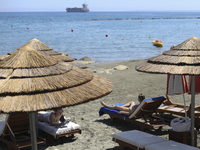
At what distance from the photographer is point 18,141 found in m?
5.39

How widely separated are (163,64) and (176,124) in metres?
1.31

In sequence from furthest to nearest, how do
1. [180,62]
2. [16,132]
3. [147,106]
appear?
[147,106] → [16,132] → [180,62]

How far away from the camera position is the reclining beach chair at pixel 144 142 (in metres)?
4.61

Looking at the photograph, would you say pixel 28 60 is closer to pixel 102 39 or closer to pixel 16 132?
pixel 16 132

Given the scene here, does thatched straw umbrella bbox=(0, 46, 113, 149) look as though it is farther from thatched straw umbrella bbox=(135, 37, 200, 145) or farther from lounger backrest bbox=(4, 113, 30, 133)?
lounger backrest bbox=(4, 113, 30, 133)

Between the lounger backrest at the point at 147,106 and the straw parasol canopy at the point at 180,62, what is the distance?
128 cm

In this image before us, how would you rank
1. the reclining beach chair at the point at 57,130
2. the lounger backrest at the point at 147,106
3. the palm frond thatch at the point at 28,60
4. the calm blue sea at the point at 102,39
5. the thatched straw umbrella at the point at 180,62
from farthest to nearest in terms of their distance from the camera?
the calm blue sea at the point at 102,39, the lounger backrest at the point at 147,106, the reclining beach chair at the point at 57,130, the thatched straw umbrella at the point at 180,62, the palm frond thatch at the point at 28,60

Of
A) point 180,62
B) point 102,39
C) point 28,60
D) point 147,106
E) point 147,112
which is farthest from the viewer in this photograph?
point 102,39

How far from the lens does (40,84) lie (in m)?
3.10

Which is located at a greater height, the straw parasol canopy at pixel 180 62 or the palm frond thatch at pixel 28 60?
the palm frond thatch at pixel 28 60

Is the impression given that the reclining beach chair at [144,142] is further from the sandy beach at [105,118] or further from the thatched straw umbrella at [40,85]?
the thatched straw umbrella at [40,85]

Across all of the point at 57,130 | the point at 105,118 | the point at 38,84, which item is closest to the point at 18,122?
the point at 57,130

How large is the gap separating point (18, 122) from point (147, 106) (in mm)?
2907

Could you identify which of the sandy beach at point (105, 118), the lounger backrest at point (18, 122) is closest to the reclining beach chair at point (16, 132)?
the lounger backrest at point (18, 122)
